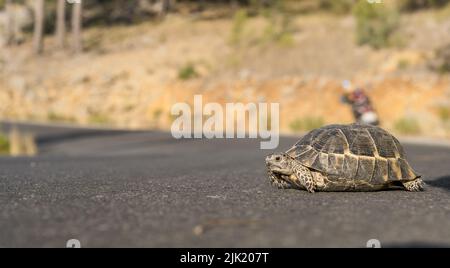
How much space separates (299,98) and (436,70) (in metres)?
6.65

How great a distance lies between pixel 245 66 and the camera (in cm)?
3838

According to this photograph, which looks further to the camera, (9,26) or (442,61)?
(9,26)

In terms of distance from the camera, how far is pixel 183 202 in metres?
6.54

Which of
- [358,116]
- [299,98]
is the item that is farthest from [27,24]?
[358,116]

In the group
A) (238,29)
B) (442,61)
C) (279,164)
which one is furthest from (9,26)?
(279,164)

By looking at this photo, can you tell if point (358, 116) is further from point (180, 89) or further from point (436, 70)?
point (180, 89)

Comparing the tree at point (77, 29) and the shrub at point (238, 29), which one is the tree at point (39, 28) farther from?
the shrub at point (238, 29)

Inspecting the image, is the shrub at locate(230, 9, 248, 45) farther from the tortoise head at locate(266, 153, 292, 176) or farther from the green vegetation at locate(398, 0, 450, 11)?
the tortoise head at locate(266, 153, 292, 176)

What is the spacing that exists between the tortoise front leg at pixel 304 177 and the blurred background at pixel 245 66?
1523cm

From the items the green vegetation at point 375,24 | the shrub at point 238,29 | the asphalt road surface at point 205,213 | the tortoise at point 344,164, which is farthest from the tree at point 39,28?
the tortoise at point 344,164

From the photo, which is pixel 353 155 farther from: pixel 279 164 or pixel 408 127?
pixel 408 127

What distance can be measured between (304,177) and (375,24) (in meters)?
31.4

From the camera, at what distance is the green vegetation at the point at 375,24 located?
35.7m

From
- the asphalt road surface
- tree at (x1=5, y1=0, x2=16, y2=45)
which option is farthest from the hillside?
the asphalt road surface
